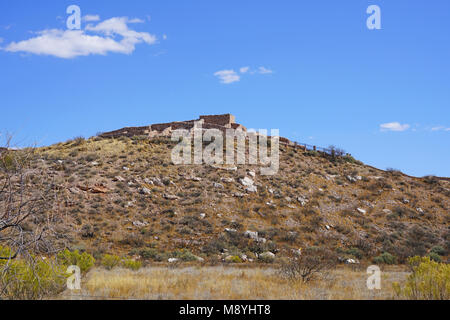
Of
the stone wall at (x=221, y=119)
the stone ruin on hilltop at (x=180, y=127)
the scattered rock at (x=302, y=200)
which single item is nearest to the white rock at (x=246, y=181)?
the scattered rock at (x=302, y=200)

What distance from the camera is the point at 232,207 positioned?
30.9 m

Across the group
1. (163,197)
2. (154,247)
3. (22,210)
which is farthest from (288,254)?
(22,210)

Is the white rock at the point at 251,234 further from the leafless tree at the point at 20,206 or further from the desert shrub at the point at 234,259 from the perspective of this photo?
the leafless tree at the point at 20,206

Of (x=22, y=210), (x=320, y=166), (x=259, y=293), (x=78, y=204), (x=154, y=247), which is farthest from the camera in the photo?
(x=320, y=166)

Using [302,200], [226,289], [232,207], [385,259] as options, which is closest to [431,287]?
[226,289]

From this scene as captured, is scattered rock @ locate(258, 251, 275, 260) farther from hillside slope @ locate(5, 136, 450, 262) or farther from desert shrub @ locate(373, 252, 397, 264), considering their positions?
desert shrub @ locate(373, 252, 397, 264)

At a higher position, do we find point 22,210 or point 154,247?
point 22,210

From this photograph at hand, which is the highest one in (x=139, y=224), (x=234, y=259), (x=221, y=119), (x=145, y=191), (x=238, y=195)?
(x=221, y=119)

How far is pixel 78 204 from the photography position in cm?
2903

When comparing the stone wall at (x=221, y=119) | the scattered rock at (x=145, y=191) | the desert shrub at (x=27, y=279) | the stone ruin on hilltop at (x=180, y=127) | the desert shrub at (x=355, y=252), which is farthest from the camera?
the stone wall at (x=221, y=119)

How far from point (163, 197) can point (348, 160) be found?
80.8 ft

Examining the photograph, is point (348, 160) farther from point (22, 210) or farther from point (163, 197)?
point (22, 210)

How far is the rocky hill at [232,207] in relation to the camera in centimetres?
2533

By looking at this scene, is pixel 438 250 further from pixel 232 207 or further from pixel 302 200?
pixel 232 207
